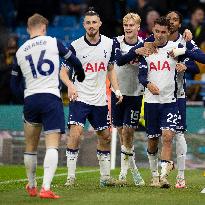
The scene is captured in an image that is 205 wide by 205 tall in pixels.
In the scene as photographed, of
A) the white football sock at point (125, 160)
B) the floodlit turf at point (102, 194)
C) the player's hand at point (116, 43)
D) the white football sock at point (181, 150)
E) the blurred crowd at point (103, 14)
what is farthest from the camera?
the blurred crowd at point (103, 14)

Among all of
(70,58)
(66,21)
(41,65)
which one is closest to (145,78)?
(70,58)

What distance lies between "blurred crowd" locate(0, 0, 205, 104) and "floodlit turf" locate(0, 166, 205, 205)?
592 centimetres

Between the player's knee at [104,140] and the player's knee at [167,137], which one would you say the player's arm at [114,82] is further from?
the player's knee at [167,137]

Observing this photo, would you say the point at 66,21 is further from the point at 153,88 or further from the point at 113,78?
the point at 153,88

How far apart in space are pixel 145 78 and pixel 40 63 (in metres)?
2.32

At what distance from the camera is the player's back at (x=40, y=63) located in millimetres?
12320

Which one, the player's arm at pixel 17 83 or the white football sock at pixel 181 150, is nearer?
the player's arm at pixel 17 83

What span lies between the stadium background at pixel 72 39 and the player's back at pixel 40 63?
7.35 metres

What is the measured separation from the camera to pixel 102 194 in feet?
42.3

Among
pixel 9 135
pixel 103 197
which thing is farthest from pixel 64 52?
pixel 9 135

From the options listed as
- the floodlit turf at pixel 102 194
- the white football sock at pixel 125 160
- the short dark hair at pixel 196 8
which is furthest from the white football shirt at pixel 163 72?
the short dark hair at pixel 196 8

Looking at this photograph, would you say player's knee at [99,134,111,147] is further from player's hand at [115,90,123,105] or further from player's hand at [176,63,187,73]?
player's hand at [176,63,187,73]

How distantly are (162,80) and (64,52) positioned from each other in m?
2.21

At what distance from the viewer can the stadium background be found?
19.7 m
